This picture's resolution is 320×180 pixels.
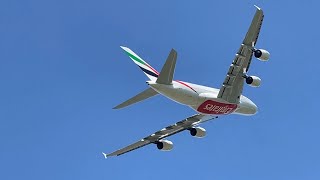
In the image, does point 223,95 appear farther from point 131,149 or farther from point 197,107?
point 131,149

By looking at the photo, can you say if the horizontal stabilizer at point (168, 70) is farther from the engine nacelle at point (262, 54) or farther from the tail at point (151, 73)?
the engine nacelle at point (262, 54)

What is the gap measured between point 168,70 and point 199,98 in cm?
614

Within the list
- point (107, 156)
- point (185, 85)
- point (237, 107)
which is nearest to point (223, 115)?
point (237, 107)

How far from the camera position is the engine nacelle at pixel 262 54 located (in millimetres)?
82938

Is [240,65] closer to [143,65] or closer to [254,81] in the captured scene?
[254,81]

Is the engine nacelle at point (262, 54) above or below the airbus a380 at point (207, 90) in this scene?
above

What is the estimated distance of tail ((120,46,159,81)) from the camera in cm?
8568

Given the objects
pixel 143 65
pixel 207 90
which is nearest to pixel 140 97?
pixel 143 65

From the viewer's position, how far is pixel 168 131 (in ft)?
300

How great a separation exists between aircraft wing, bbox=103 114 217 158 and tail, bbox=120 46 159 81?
24.3ft

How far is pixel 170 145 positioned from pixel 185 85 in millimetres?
10246

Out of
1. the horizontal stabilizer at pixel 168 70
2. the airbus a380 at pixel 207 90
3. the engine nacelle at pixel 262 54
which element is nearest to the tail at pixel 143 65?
the airbus a380 at pixel 207 90

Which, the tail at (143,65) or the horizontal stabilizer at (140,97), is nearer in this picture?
the horizontal stabilizer at (140,97)

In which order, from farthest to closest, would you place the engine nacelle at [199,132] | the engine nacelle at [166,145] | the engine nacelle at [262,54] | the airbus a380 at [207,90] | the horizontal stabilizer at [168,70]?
the engine nacelle at [166,145], the engine nacelle at [199,132], the engine nacelle at [262,54], the airbus a380 at [207,90], the horizontal stabilizer at [168,70]
